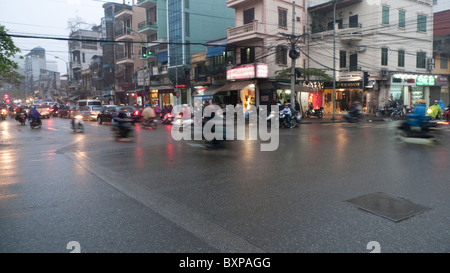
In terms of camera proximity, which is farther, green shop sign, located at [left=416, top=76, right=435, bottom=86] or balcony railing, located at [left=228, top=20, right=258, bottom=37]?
green shop sign, located at [left=416, top=76, right=435, bottom=86]

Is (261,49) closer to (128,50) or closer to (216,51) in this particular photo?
(216,51)

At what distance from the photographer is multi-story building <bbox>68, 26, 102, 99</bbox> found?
209 feet

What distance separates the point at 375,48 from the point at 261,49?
411 inches

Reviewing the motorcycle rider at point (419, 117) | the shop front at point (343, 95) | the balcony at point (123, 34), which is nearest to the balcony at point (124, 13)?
the balcony at point (123, 34)

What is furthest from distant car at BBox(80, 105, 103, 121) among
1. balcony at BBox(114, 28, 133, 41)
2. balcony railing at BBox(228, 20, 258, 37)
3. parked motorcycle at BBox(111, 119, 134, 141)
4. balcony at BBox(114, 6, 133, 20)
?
balcony at BBox(114, 6, 133, 20)

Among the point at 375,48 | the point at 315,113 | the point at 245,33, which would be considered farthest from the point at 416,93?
the point at 245,33

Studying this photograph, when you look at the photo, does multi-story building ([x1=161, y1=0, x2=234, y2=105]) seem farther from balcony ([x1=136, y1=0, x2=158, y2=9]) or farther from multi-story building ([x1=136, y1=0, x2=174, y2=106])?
balcony ([x1=136, y1=0, x2=158, y2=9])

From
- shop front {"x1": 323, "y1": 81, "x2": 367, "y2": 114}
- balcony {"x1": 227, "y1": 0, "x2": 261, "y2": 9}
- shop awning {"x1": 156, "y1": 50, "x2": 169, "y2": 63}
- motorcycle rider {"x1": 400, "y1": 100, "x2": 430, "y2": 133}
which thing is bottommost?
motorcycle rider {"x1": 400, "y1": 100, "x2": 430, "y2": 133}

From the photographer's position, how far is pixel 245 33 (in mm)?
28328

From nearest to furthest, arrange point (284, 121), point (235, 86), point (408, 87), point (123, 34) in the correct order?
point (284, 121) < point (235, 86) < point (408, 87) < point (123, 34)

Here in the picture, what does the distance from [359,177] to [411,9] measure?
32226 millimetres

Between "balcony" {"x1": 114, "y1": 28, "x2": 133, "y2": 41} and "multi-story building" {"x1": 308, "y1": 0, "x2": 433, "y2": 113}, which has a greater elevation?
"balcony" {"x1": 114, "y1": 28, "x2": 133, "y2": 41}

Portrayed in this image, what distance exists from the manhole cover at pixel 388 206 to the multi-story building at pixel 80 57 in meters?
65.3

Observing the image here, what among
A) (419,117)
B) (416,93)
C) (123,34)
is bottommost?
(419,117)
